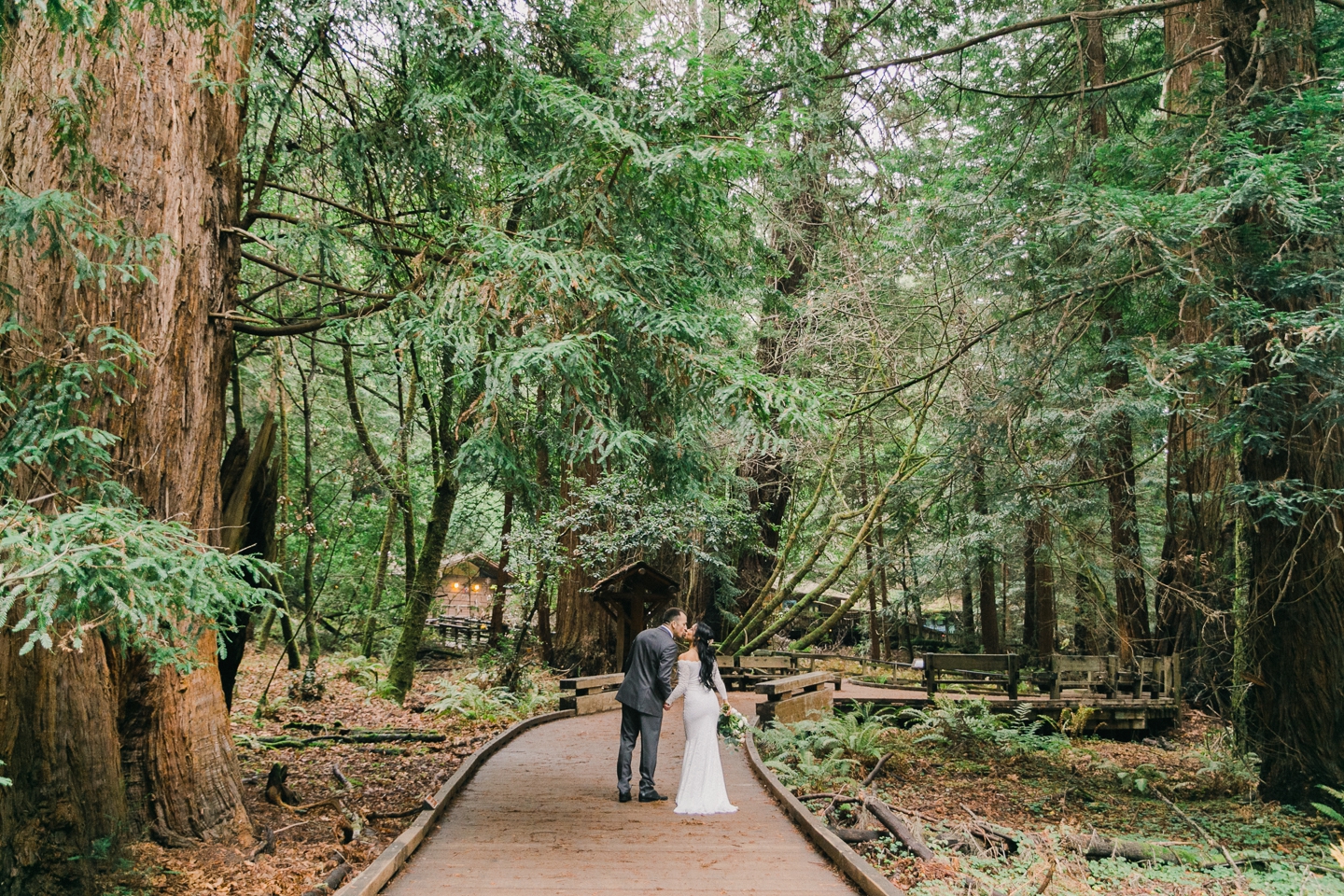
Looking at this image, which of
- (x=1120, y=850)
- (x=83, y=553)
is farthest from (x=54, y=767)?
(x=1120, y=850)

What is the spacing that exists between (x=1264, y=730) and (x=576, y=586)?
41.9ft

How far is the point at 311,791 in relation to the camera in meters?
8.51

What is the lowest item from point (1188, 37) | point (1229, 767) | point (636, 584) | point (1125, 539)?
point (1229, 767)

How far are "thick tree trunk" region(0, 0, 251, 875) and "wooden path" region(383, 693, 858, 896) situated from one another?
185cm

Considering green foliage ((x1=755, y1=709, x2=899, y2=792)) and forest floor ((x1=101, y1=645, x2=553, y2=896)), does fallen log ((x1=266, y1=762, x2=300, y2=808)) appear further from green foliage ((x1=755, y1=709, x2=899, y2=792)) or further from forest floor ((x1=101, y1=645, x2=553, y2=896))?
green foliage ((x1=755, y1=709, x2=899, y2=792))

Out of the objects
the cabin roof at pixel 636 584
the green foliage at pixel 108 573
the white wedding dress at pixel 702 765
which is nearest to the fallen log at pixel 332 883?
the green foliage at pixel 108 573

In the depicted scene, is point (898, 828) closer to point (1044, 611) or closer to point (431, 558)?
point (431, 558)

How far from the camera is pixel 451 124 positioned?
7.76 meters

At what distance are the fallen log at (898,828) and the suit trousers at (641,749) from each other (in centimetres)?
197

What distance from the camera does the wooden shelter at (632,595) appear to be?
1592 cm

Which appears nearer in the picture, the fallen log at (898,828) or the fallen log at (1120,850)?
the fallen log at (898,828)

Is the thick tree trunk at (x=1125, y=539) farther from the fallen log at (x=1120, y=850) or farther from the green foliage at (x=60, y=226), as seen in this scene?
the green foliage at (x=60, y=226)

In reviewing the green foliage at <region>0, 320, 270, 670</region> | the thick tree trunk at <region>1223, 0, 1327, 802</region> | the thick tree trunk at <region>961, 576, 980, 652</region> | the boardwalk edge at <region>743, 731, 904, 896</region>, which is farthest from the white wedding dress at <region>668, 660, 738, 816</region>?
the thick tree trunk at <region>961, 576, 980, 652</region>

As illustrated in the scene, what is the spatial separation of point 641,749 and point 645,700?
46 centimetres
